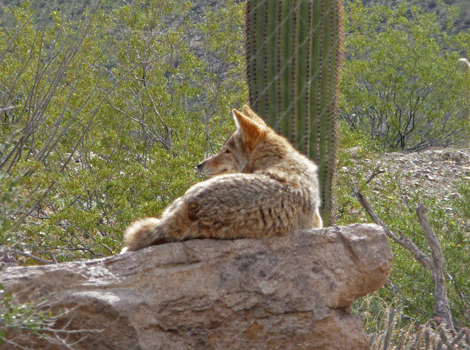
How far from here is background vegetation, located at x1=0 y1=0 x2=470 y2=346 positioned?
18.2 ft

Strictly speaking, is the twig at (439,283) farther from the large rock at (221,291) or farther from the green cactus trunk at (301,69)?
the large rock at (221,291)

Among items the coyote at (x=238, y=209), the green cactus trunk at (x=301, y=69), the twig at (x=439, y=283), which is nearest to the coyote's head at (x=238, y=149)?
the coyote at (x=238, y=209)

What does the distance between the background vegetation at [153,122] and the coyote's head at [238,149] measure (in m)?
1.09

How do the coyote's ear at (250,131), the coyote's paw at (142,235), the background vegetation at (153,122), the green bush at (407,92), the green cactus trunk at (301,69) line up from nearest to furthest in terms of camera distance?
1. the coyote's paw at (142,235)
2. the coyote's ear at (250,131)
3. the background vegetation at (153,122)
4. the green cactus trunk at (301,69)
5. the green bush at (407,92)

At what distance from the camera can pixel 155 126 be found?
8727 millimetres

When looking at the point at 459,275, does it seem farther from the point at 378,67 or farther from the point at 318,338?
the point at 378,67

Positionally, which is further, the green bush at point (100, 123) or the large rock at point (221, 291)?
the green bush at point (100, 123)

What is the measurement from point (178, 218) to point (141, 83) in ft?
18.7

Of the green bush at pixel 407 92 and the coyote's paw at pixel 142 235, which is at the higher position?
the green bush at pixel 407 92

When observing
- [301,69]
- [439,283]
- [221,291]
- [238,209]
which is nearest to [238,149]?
[238,209]

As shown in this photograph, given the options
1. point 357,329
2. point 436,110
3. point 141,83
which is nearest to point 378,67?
point 436,110

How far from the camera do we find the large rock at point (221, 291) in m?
3.21

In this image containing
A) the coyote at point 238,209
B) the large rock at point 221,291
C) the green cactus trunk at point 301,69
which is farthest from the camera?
the green cactus trunk at point 301,69

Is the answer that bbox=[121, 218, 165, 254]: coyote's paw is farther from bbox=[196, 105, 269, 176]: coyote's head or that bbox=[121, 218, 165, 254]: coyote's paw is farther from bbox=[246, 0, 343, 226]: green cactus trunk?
bbox=[246, 0, 343, 226]: green cactus trunk
